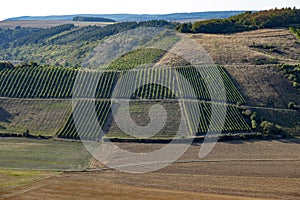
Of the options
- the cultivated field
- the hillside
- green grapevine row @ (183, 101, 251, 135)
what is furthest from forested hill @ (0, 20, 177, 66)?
green grapevine row @ (183, 101, 251, 135)

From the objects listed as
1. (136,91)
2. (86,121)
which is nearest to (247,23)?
(136,91)

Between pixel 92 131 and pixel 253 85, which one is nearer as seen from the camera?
pixel 92 131

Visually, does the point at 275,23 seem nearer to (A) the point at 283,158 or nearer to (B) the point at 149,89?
(B) the point at 149,89

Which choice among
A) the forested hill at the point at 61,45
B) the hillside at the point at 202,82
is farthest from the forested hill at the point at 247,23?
the forested hill at the point at 61,45

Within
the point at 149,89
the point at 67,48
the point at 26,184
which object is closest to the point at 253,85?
the point at 149,89

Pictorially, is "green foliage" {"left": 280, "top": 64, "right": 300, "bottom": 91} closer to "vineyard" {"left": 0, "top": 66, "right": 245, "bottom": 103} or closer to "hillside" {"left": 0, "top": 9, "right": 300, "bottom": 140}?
"hillside" {"left": 0, "top": 9, "right": 300, "bottom": 140}

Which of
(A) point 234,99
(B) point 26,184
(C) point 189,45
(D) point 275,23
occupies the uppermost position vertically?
(D) point 275,23
